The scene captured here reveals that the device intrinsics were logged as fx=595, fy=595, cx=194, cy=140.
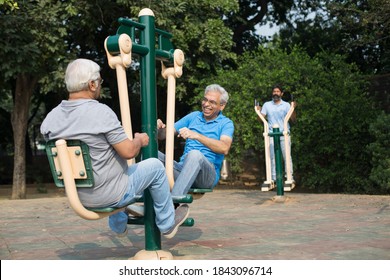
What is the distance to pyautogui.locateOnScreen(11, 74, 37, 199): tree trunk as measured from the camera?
1324cm

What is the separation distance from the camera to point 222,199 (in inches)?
387

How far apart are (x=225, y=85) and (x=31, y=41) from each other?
4.46 m

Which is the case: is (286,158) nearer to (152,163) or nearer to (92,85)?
(152,163)

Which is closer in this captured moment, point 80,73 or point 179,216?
point 80,73

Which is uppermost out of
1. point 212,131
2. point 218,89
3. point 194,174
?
point 218,89

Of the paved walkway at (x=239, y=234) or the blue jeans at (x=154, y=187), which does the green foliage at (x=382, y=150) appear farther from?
the blue jeans at (x=154, y=187)

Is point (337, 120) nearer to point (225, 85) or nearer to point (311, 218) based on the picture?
point (225, 85)

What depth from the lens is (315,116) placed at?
1180cm

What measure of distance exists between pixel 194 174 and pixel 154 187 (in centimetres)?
53

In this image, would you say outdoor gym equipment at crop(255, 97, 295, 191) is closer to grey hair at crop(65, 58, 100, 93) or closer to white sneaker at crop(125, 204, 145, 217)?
white sneaker at crop(125, 204, 145, 217)

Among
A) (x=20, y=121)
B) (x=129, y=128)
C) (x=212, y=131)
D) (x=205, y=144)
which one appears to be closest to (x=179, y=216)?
(x=205, y=144)

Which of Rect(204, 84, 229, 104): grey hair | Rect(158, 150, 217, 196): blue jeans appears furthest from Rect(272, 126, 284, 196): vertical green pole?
Rect(158, 150, 217, 196): blue jeans

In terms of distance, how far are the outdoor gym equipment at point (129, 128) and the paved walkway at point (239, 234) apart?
407 millimetres

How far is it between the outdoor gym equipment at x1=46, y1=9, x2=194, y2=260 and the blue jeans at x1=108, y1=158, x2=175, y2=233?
0.07m
